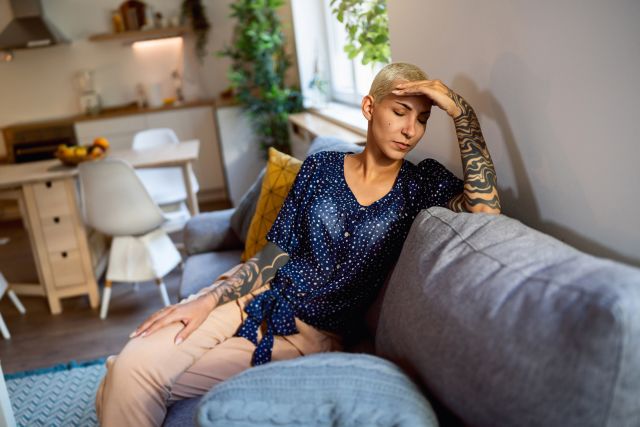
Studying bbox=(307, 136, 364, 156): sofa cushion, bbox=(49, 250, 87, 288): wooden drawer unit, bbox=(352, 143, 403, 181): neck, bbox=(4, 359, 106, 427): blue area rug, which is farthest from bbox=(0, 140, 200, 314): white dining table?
bbox=(352, 143, 403, 181): neck

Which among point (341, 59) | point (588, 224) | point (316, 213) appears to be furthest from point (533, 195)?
point (341, 59)

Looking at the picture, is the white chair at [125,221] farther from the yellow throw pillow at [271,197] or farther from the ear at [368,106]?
the ear at [368,106]

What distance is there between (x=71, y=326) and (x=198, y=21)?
3621 millimetres

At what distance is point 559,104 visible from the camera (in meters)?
1.19

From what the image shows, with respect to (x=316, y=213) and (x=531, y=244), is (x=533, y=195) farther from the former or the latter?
(x=316, y=213)

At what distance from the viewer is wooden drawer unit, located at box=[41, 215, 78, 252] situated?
335 centimetres

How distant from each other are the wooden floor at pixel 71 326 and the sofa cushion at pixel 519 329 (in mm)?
2263

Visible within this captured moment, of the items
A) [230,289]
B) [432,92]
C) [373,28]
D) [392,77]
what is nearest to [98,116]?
[373,28]

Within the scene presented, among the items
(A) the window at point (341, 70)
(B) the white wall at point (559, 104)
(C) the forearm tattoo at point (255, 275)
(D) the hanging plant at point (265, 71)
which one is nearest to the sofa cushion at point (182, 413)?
(C) the forearm tattoo at point (255, 275)

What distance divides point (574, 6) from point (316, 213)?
76 centimetres

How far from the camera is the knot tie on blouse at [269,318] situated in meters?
1.52

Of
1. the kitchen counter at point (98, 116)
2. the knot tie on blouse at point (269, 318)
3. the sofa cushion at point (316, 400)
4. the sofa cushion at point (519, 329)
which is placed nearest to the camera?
the sofa cushion at point (519, 329)

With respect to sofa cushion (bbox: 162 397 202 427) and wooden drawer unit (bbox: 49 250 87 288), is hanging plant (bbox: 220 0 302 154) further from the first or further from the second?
sofa cushion (bbox: 162 397 202 427)

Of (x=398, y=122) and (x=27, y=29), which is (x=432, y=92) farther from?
Result: (x=27, y=29)
